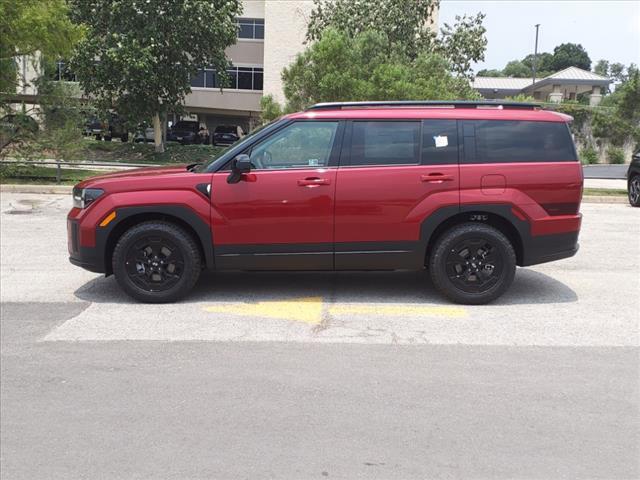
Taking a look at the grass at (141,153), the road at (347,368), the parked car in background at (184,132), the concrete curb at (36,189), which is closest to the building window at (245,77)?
the parked car in background at (184,132)

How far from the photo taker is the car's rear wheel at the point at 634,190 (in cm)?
1419

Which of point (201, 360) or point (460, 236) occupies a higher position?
point (460, 236)

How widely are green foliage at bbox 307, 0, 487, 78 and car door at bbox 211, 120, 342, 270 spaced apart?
20277 millimetres

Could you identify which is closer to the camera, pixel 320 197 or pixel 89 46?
pixel 320 197

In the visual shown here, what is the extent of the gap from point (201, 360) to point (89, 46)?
85.1 feet

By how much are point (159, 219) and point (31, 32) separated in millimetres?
12128

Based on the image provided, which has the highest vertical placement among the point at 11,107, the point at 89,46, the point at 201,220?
the point at 89,46

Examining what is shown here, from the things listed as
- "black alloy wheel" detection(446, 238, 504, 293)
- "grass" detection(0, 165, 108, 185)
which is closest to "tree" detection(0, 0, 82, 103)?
"grass" detection(0, 165, 108, 185)

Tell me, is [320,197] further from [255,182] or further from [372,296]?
[372,296]

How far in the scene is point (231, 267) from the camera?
631 centimetres

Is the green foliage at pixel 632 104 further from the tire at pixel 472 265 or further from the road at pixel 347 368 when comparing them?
the tire at pixel 472 265

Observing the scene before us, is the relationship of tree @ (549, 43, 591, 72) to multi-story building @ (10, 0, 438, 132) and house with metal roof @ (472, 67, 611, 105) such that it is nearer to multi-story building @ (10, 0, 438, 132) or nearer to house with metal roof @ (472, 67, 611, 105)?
house with metal roof @ (472, 67, 611, 105)

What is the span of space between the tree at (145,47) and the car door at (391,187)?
73.9ft

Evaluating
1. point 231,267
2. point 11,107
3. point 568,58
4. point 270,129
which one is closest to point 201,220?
point 231,267
